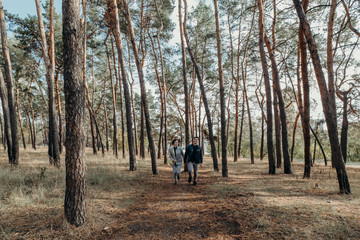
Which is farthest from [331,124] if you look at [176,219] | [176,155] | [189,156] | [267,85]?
[176,155]

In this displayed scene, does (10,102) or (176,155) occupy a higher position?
(10,102)

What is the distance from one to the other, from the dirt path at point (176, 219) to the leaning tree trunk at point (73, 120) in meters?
0.87

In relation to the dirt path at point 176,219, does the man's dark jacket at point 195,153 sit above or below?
above

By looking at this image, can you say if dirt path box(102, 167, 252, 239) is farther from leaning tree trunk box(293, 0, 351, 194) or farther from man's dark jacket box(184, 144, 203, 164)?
leaning tree trunk box(293, 0, 351, 194)

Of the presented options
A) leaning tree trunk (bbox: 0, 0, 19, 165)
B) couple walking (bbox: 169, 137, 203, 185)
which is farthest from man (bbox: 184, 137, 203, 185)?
leaning tree trunk (bbox: 0, 0, 19, 165)

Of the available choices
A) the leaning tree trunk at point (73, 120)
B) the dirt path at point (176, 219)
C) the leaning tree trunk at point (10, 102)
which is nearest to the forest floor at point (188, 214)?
the dirt path at point (176, 219)

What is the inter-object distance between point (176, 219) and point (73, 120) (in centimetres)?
293

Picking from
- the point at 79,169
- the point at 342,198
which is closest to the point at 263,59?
the point at 342,198

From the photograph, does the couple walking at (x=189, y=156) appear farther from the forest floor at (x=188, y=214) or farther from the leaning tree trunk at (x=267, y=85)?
the leaning tree trunk at (x=267, y=85)

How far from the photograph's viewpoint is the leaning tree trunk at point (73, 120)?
10.9ft

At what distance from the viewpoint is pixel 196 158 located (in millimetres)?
7160

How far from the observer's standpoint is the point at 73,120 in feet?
10.9

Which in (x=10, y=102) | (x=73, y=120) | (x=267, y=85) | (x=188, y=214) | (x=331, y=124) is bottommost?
(x=188, y=214)

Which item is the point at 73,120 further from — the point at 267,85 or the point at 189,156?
the point at 267,85
